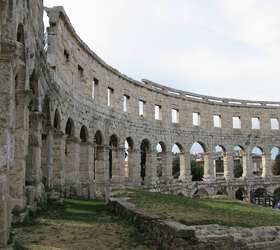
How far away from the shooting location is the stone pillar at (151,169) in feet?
89.2

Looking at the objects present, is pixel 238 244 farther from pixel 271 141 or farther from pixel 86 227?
pixel 271 141

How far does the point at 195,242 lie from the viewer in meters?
7.34

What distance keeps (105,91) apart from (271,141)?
17.6m

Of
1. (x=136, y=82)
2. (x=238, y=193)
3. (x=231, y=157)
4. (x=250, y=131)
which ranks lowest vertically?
(x=238, y=193)

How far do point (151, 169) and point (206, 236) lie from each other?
20200 mm

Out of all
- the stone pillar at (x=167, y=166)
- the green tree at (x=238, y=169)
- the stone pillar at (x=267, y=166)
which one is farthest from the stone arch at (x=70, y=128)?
the green tree at (x=238, y=169)

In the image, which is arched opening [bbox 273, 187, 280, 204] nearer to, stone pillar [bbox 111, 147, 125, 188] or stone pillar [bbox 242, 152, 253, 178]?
stone pillar [bbox 242, 152, 253, 178]

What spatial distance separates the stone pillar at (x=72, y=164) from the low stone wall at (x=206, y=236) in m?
9.90

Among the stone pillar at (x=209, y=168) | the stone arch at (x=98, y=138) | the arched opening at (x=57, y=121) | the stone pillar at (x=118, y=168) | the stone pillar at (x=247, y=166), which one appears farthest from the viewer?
the stone pillar at (x=247, y=166)

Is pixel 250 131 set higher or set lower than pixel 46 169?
higher

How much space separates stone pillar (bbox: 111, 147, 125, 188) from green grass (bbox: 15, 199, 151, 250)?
1146 centimetres

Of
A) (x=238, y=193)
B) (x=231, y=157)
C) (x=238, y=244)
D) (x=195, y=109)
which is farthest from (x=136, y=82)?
(x=238, y=244)

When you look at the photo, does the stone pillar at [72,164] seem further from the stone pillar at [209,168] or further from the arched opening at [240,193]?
the arched opening at [240,193]

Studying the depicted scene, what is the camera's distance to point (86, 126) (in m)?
21.1
